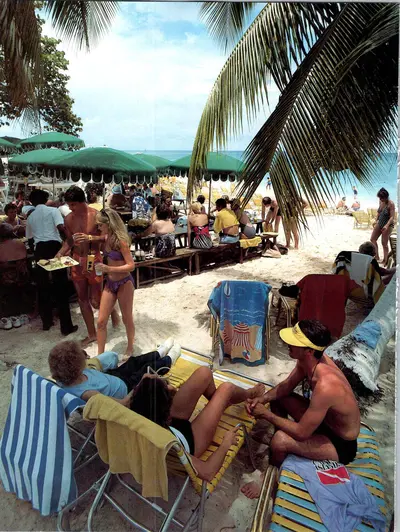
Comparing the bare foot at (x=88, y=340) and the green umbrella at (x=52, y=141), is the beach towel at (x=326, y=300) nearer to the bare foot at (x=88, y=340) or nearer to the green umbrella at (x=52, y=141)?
the bare foot at (x=88, y=340)

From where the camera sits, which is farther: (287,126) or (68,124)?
(68,124)

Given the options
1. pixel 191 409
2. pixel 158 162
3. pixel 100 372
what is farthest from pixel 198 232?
pixel 191 409

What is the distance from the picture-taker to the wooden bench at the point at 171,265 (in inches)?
214

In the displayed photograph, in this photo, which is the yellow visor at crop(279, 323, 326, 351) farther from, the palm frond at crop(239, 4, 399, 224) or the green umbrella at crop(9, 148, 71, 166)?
the green umbrella at crop(9, 148, 71, 166)

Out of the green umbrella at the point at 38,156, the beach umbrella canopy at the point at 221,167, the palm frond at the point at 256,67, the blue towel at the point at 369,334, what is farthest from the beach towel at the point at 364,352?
the green umbrella at the point at 38,156

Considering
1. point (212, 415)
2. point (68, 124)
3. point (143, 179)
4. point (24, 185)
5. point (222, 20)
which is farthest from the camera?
point (24, 185)

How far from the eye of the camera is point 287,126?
2.53m

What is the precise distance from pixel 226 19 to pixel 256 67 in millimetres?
440

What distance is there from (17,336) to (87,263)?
3.89 feet

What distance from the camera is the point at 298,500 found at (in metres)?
1.70

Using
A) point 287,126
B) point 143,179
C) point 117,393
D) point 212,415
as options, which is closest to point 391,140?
point 287,126

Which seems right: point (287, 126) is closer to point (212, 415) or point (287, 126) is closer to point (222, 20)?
point (222, 20)

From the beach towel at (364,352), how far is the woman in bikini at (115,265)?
1.67m

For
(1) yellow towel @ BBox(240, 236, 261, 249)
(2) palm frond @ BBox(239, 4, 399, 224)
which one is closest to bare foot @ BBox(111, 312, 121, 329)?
(2) palm frond @ BBox(239, 4, 399, 224)
